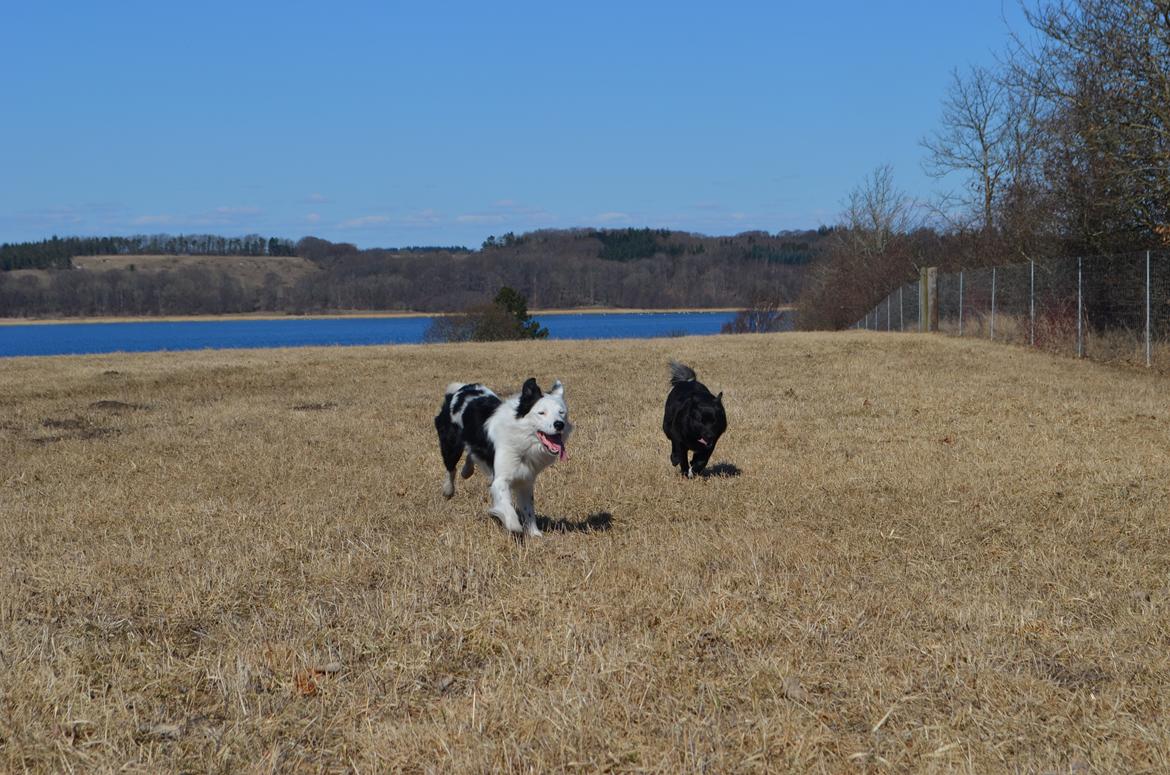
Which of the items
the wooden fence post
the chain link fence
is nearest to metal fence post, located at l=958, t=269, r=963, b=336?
the chain link fence

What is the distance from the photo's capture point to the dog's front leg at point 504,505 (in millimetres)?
7410

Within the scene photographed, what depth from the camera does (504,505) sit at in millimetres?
7539

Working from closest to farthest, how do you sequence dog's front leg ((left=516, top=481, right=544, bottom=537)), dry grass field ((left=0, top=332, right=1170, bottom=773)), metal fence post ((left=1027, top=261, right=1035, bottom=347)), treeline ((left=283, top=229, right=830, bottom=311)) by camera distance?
dry grass field ((left=0, top=332, right=1170, bottom=773))
dog's front leg ((left=516, top=481, right=544, bottom=537))
metal fence post ((left=1027, top=261, right=1035, bottom=347))
treeline ((left=283, top=229, right=830, bottom=311))

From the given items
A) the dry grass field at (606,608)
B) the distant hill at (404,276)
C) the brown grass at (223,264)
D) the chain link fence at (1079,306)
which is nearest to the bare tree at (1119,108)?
the chain link fence at (1079,306)

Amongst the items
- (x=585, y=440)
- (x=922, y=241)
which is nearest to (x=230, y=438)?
(x=585, y=440)

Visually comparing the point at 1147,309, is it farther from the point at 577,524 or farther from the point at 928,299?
the point at 928,299

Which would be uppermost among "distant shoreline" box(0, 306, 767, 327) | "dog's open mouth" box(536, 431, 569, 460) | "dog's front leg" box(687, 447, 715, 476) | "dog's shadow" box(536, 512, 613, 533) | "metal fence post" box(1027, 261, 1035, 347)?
"distant shoreline" box(0, 306, 767, 327)

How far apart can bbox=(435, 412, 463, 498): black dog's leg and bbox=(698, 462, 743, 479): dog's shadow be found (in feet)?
7.82

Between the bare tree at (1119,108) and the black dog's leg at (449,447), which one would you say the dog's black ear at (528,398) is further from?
the bare tree at (1119,108)

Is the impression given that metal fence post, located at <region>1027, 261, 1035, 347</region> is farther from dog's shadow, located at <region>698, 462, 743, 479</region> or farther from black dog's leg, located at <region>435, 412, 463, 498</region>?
black dog's leg, located at <region>435, 412, 463, 498</region>

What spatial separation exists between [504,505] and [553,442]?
54 centimetres

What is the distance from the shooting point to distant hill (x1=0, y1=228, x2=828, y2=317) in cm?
13138

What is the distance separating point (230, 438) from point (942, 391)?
33.2ft

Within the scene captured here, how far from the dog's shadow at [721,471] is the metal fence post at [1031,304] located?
53.4 feet
